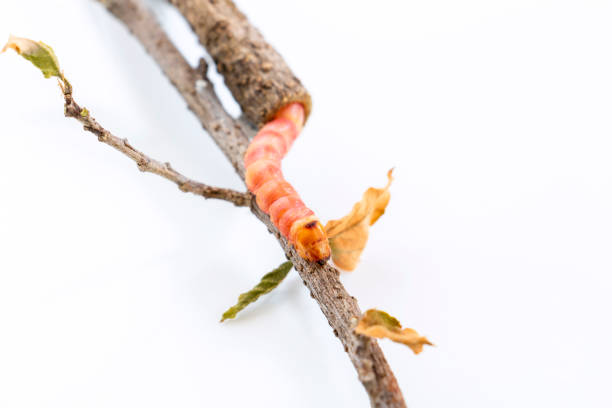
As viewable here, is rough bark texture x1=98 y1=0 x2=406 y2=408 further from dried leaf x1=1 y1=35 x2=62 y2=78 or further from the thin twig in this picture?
dried leaf x1=1 y1=35 x2=62 y2=78

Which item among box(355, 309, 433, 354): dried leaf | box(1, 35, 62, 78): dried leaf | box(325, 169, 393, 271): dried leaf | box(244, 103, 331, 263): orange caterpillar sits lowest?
box(355, 309, 433, 354): dried leaf

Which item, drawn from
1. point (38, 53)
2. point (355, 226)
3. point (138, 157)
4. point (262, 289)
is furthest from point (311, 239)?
point (38, 53)

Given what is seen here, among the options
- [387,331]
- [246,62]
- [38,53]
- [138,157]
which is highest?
[246,62]

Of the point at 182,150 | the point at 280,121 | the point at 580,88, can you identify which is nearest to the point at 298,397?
the point at 280,121

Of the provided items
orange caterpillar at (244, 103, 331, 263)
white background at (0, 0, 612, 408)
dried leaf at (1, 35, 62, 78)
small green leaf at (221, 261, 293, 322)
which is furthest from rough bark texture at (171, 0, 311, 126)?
dried leaf at (1, 35, 62, 78)

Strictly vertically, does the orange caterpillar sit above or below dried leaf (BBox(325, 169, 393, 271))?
above

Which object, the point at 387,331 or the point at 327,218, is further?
the point at 327,218

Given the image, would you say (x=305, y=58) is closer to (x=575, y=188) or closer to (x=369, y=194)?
(x=575, y=188)

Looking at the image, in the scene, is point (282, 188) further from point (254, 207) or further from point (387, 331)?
point (387, 331)
